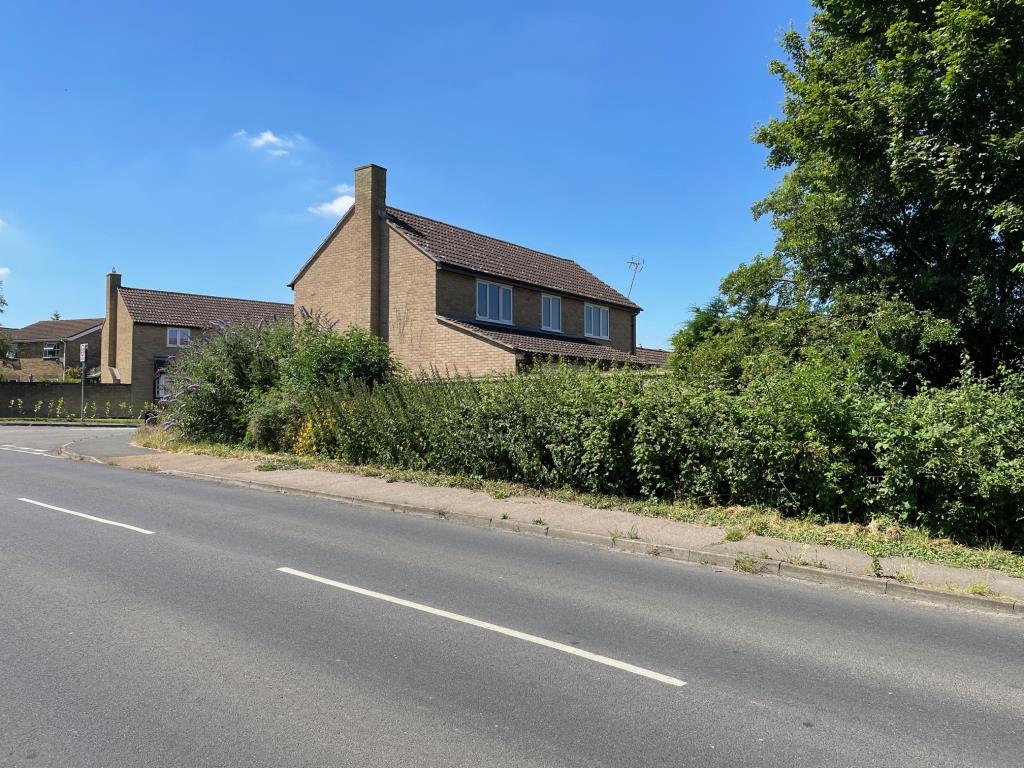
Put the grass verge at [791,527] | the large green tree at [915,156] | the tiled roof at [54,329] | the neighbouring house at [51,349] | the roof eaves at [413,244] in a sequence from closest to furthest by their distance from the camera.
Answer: the grass verge at [791,527]
the large green tree at [915,156]
the roof eaves at [413,244]
the neighbouring house at [51,349]
the tiled roof at [54,329]

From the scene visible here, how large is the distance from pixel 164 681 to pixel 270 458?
544 inches

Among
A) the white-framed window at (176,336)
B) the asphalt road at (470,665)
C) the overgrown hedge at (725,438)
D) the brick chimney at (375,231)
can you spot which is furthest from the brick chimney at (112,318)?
the asphalt road at (470,665)

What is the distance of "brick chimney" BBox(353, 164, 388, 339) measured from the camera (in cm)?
2666

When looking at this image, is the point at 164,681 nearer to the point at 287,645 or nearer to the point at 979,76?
the point at 287,645

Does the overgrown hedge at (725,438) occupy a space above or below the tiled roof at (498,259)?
below

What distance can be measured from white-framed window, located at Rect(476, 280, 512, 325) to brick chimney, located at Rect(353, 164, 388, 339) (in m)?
3.63

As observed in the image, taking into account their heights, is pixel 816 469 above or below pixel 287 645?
above

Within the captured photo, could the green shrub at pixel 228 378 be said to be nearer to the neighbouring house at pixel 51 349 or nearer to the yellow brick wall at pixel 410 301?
the yellow brick wall at pixel 410 301

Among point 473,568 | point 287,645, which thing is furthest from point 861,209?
point 287,645

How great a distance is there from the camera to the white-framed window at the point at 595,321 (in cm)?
3189

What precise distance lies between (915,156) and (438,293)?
16465 millimetres

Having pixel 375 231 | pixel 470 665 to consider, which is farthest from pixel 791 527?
pixel 375 231

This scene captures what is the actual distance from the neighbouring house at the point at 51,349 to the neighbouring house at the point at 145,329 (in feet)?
34.5

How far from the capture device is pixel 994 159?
10.7 meters
